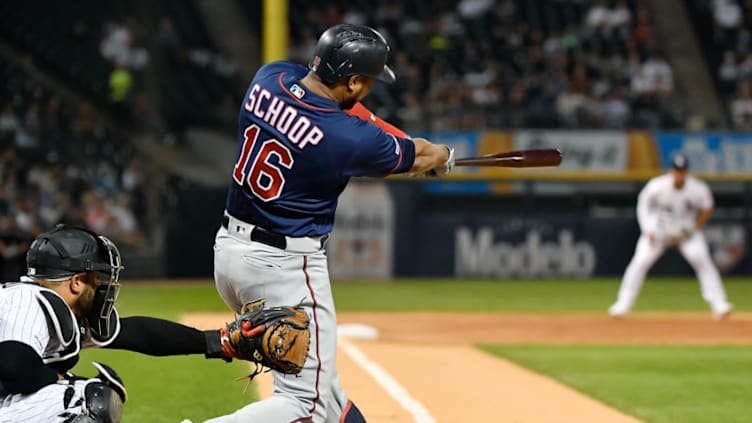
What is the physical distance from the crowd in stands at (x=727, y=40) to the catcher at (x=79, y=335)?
21520 millimetres

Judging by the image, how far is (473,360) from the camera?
34.6ft

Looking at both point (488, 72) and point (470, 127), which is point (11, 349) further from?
point (488, 72)

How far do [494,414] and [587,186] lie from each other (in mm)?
16153

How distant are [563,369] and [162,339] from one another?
5639 mm

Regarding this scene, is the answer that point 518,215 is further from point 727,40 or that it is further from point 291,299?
point 291,299

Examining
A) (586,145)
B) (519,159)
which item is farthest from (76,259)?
(586,145)

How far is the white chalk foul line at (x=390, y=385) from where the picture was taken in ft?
24.0

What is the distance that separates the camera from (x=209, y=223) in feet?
70.4

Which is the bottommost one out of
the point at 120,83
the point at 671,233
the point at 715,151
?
the point at 671,233

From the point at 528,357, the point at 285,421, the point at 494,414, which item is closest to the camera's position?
the point at 285,421

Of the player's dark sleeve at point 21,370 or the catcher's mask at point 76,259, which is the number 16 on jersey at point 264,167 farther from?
the player's dark sleeve at point 21,370

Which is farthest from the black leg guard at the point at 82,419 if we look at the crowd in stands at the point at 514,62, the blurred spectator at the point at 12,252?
the crowd in stands at the point at 514,62

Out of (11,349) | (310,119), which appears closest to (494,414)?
(310,119)

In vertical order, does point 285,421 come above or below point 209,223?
below
